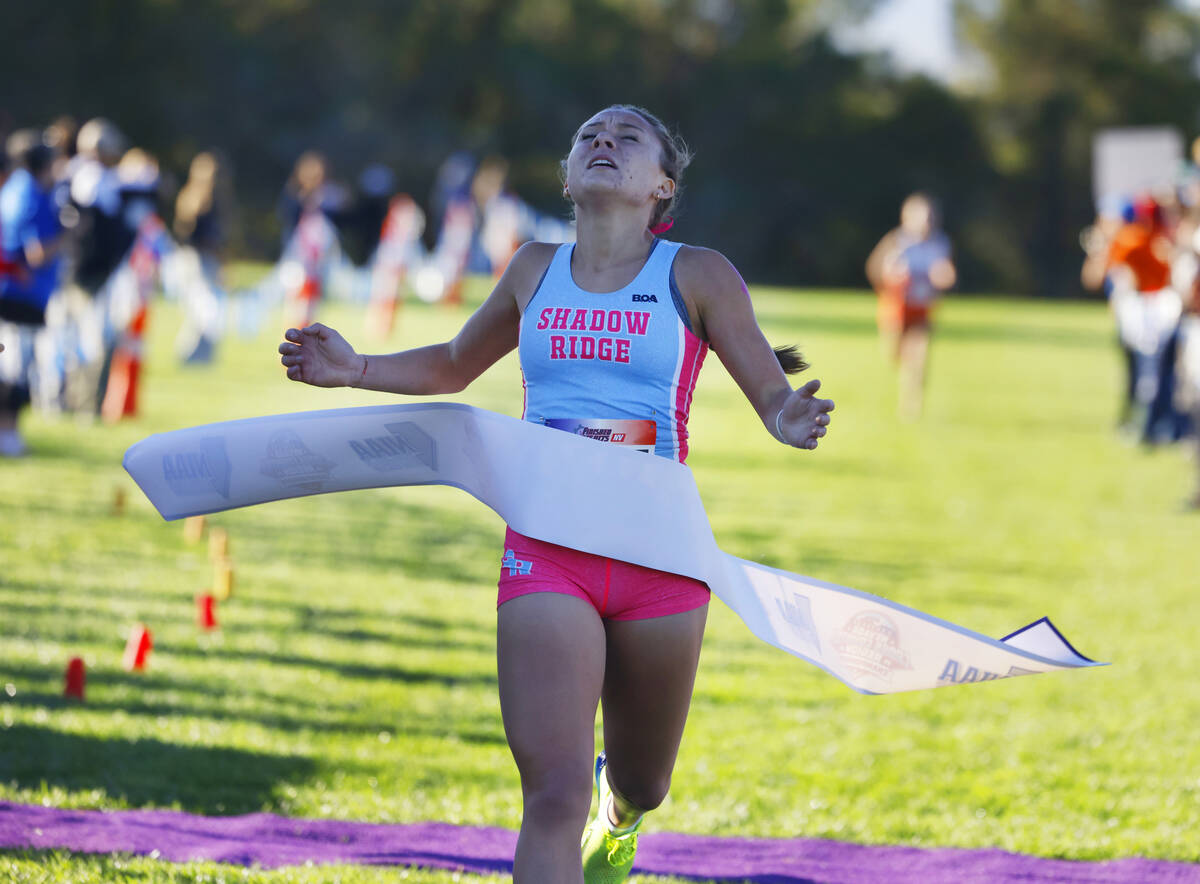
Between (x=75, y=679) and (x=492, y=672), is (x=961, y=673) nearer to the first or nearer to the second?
(x=492, y=672)

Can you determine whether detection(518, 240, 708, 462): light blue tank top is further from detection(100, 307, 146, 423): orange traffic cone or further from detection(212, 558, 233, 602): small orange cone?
detection(100, 307, 146, 423): orange traffic cone

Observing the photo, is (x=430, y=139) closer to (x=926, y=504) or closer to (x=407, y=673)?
(x=926, y=504)

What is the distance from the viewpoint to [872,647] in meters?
3.93

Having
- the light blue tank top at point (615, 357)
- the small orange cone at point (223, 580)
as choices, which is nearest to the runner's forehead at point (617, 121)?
the light blue tank top at point (615, 357)

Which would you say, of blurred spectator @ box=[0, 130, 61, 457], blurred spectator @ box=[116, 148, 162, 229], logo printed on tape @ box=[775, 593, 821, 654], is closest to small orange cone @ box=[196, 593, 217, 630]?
logo printed on tape @ box=[775, 593, 821, 654]

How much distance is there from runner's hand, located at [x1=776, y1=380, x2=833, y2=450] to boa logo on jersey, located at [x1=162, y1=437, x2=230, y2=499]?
140cm

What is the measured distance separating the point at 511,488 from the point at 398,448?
0.40m

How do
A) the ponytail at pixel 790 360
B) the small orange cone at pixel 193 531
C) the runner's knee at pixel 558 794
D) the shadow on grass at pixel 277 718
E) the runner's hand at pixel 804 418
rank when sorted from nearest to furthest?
the runner's knee at pixel 558 794 < the runner's hand at pixel 804 418 < the ponytail at pixel 790 360 < the shadow on grass at pixel 277 718 < the small orange cone at pixel 193 531

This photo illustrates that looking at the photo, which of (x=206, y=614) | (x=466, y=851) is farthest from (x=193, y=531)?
(x=466, y=851)

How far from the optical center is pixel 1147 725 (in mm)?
6582

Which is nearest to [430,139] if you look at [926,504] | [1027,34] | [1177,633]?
[1027,34]

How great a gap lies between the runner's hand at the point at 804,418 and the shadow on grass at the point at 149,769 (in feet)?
8.05

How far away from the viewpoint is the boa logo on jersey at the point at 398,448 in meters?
3.84

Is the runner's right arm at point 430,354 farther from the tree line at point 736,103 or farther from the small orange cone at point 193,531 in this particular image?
the tree line at point 736,103
